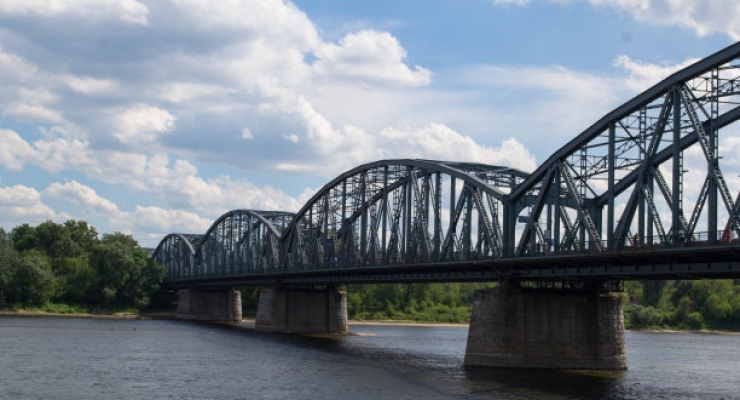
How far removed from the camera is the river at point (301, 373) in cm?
5072

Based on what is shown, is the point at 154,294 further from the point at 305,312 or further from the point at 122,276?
the point at 305,312

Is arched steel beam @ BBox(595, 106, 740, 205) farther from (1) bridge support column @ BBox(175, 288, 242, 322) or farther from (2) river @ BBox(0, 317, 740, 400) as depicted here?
(1) bridge support column @ BBox(175, 288, 242, 322)

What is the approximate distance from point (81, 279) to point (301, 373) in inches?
4433

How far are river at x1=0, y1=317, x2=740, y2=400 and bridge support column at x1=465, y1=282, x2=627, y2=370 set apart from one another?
1.67m

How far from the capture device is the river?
166 ft

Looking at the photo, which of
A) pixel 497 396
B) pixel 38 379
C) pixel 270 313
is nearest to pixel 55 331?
pixel 270 313

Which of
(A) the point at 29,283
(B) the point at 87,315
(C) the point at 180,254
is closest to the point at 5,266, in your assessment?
(A) the point at 29,283

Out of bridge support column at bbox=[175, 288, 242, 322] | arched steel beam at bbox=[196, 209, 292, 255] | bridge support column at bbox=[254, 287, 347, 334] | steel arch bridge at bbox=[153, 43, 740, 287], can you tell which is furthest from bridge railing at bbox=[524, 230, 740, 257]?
bridge support column at bbox=[175, 288, 242, 322]

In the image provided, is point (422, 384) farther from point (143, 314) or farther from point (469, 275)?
point (143, 314)

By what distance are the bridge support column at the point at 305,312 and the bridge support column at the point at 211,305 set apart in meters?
40.2

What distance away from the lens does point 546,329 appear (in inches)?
2420

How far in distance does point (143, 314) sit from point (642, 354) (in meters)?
98.9

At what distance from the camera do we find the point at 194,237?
622 feet

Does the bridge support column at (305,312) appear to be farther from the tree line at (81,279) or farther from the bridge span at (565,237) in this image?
the tree line at (81,279)
